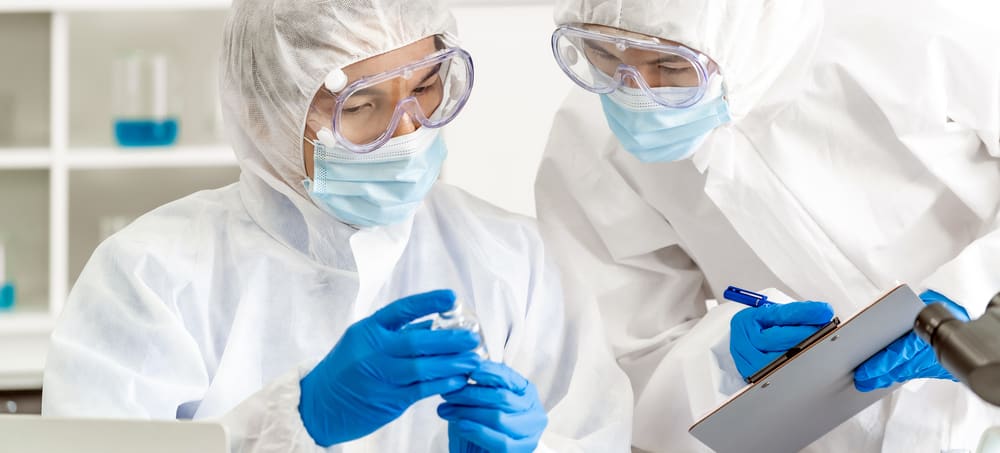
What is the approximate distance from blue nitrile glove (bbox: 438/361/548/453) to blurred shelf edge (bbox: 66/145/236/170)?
7.48 ft

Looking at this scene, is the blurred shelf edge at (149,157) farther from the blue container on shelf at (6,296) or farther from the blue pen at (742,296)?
the blue pen at (742,296)

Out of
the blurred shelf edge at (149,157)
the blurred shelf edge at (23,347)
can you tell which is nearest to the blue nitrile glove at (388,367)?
the blurred shelf edge at (149,157)

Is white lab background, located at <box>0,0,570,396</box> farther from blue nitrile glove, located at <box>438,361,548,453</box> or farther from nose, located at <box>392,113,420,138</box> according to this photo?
blue nitrile glove, located at <box>438,361,548,453</box>

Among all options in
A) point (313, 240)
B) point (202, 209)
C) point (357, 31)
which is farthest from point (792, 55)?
point (202, 209)

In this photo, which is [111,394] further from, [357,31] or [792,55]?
[792,55]

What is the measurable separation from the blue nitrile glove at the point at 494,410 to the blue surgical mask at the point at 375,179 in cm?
34

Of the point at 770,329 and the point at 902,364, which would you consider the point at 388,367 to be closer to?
the point at 770,329

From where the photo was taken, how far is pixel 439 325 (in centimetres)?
123

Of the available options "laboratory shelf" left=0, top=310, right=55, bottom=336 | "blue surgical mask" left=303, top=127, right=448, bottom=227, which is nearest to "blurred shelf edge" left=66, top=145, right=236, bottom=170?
"laboratory shelf" left=0, top=310, right=55, bottom=336

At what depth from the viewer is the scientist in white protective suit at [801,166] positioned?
5.20ft

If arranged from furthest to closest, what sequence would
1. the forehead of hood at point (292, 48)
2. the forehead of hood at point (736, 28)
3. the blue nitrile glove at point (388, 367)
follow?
the forehead of hood at point (736, 28)
the forehead of hood at point (292, 48)
the blue nitrile glove at point (388, 367)

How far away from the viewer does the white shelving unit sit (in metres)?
3.44

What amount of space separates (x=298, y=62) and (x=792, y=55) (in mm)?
809

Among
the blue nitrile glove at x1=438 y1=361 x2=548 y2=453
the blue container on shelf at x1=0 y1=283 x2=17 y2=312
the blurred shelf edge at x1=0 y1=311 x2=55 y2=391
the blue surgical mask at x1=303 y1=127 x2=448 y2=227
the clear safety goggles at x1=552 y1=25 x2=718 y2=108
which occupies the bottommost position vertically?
the blurred shelf edge at x1=0 y1=311 x2=55 y2=391
